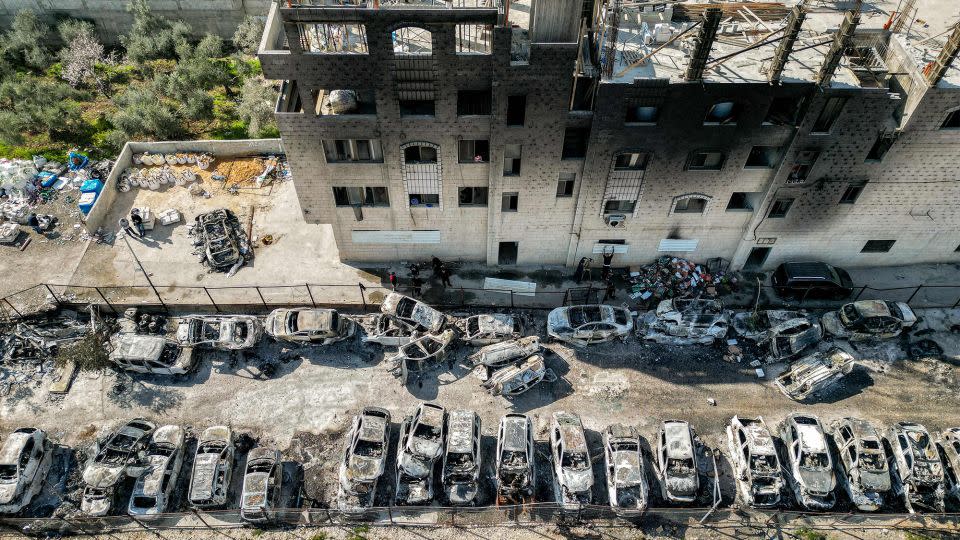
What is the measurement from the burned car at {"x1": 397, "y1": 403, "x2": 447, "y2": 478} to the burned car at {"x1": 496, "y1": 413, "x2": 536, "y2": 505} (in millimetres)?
2972

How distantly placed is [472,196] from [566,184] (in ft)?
17.4

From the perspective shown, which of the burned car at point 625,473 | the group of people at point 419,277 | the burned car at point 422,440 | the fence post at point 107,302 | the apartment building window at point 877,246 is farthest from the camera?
the group of people at point 419,277

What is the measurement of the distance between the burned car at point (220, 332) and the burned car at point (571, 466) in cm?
1731

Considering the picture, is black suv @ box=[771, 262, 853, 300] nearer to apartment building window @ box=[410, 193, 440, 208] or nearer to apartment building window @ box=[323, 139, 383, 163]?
apartment building window @ box=[410, 193, 440, 208]

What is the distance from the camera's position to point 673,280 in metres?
34.9

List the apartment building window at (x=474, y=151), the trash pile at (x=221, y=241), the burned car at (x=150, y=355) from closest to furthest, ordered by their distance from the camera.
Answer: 1. the apartment building window at (x=474, y=151)
2. the burned car at (x=150, y=355)
3. the trash pile at (x=221, y=241)

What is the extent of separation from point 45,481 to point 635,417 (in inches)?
1146

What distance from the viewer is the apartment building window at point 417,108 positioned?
27906mm

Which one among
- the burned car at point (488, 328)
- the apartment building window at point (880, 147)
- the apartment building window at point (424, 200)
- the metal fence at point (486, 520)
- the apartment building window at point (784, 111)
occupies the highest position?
the apartment building window at point (784, 111)

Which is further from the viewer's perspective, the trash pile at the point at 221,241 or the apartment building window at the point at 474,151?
the trash pile at the point at 221,241

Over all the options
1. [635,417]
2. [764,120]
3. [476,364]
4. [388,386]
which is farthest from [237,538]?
[764,120]

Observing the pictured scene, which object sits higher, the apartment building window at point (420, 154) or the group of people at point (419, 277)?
the apartment building window at point (420, 154)

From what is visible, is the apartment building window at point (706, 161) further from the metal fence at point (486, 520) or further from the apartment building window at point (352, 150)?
the metal fence at point (486, 520)

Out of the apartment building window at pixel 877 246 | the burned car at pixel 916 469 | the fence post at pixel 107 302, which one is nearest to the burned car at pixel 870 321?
the apartment building window at pixel 877 246
